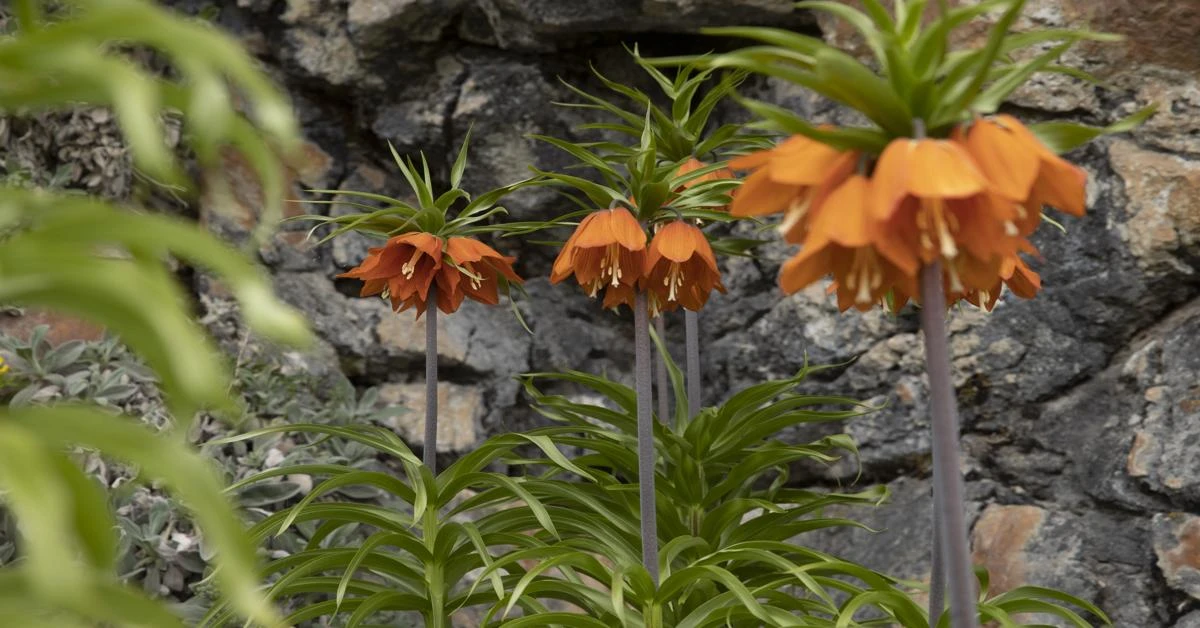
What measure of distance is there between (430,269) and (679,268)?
447mm

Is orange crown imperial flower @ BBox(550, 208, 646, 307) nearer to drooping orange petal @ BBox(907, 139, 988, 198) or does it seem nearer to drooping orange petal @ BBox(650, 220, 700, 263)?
drooping orange petal @ BBox(650, 220, 700, 263)

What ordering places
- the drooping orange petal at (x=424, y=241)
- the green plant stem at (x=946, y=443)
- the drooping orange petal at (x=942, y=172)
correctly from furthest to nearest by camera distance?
the drooping orange petal at (x=424, y=241)
the green plant stem at (x=946, y=443)
the drooping orange petal at (x=942, y=172)

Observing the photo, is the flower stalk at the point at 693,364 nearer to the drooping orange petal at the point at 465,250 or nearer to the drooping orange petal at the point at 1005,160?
the drooping orange petal at the point at 465,250

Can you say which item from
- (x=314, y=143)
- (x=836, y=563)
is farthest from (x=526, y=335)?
(x=836, y=563)

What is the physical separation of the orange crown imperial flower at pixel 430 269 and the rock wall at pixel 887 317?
100 centimetres

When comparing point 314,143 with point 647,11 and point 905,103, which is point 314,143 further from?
point 905,103

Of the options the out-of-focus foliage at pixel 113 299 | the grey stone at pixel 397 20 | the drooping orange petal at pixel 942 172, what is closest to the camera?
the out-of-focus foliage at pixel 113 299

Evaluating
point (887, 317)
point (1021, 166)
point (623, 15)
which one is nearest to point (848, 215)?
point (1021, 166)

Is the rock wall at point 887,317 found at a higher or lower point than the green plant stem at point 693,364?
higher

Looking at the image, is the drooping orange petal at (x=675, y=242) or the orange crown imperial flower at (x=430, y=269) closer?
the drooping orange petal at (x=675, y=242)

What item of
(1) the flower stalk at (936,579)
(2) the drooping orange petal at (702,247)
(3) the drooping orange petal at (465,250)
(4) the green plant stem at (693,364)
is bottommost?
(1) the flower stalk at (936,579)

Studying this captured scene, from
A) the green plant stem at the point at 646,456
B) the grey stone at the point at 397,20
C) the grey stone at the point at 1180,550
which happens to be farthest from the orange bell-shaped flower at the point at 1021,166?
the grey stone at the point at 397,20

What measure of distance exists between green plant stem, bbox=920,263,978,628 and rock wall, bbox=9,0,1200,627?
124 centimetres

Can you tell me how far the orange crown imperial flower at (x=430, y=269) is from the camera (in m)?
1.77
